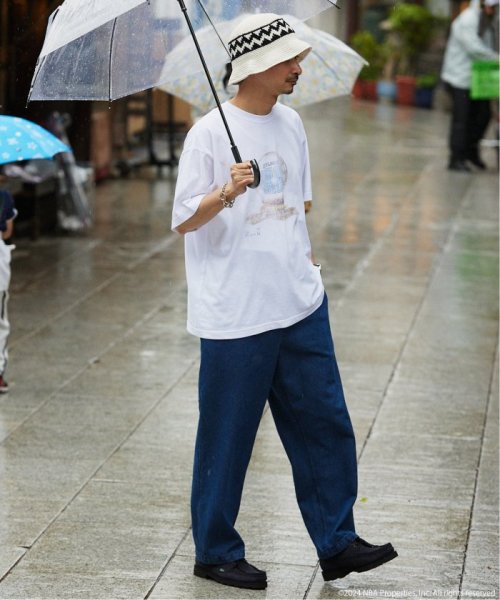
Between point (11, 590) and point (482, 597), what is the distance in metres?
1.58

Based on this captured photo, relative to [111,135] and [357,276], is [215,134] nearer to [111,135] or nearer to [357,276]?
[357,276]

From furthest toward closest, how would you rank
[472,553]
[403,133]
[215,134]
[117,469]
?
[403,133]
[117,469]
[472,553]
[215,134]

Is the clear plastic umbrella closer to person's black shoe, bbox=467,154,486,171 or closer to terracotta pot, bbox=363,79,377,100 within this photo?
person's black shoe, bbox=467,154,486,171

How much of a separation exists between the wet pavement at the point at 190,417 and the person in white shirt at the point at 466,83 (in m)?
3.41

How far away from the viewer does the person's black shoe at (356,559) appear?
14.7ft

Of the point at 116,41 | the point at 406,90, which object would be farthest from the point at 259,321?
the point at 406,90

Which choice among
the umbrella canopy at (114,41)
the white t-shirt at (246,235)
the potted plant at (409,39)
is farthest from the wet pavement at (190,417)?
the potted plant at (409,39)

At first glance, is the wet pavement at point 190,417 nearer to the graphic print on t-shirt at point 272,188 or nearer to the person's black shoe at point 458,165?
the graphic print on t-shirt at point 272,188

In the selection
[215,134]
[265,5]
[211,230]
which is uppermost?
[265,5]

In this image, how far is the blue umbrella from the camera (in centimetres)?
598

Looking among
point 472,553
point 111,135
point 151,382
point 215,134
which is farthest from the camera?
point 111,135

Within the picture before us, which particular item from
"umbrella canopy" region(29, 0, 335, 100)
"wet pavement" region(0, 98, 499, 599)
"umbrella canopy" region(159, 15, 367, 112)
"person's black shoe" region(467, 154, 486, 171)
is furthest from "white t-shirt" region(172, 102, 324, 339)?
"person's black shoe" region(467, 154, 486, 171)

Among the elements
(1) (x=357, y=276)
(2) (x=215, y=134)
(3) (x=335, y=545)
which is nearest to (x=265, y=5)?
(2) (x=215, y=134)

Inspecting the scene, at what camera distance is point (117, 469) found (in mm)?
5715
